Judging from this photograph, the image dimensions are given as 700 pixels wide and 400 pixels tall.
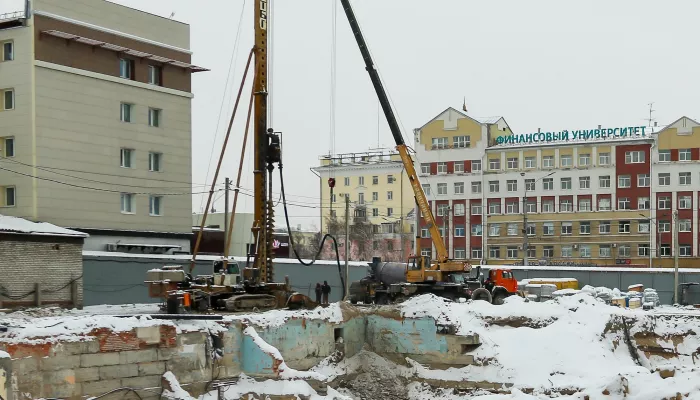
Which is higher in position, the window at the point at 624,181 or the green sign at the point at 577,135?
the green sign at the point at 577,135

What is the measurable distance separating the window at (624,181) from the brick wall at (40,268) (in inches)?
1808

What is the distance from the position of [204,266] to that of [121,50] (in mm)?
10589

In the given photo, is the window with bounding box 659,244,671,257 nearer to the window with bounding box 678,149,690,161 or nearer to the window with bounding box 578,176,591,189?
the window with bounding box 678,149,690,161

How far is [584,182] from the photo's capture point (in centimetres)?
6881

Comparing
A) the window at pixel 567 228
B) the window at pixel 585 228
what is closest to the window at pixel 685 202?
the window at pixel 585 228

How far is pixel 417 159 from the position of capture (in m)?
74.3

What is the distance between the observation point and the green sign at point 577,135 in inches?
2680

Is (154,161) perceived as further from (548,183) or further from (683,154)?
(683,154)

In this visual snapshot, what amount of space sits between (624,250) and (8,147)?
46.9 metres

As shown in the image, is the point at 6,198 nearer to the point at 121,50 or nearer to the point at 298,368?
the point at 121,50

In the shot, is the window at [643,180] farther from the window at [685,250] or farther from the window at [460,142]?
the window at [460,142]

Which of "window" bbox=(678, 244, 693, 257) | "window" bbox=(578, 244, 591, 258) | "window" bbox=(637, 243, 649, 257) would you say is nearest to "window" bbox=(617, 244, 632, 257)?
"window" bbox=(637, 243, 649, 257)

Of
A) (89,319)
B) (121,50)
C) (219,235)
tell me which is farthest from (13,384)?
(219,235)

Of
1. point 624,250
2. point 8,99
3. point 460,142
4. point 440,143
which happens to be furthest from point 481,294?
point 440,143
